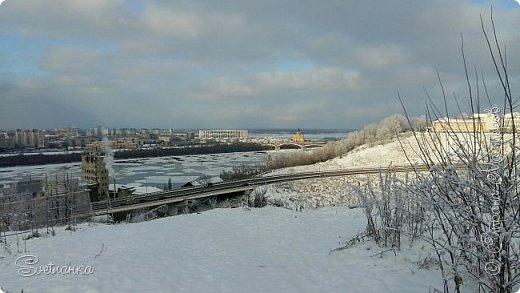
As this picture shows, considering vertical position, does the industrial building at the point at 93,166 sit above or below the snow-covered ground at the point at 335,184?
above

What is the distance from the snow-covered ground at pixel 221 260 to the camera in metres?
4.46

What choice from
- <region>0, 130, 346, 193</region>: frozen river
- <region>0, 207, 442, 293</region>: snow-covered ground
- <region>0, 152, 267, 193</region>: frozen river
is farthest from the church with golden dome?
<region>0, 207, 442, 293</region>: snow-covered ground

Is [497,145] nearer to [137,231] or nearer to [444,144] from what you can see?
[444,144]

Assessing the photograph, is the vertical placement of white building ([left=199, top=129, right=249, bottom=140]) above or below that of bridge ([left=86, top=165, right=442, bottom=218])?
above

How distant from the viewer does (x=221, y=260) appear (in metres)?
5.71

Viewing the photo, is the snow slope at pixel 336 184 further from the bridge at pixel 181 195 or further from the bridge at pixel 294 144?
the bridge at pixel 294 144

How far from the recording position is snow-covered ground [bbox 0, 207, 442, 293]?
4461 mm

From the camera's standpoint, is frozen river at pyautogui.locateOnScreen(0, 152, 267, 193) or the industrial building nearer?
the industrial building

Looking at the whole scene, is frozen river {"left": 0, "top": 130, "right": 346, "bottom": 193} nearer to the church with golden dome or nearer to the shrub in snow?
the church with golden dome

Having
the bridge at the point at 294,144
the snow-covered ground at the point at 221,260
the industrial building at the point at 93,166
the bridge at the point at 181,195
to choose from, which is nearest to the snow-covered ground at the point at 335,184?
the bridge at the point at 181,195

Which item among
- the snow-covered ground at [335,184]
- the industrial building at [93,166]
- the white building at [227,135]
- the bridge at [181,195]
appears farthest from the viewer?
the white building at [227,135]

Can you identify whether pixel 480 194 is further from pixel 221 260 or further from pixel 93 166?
pixel 93 166

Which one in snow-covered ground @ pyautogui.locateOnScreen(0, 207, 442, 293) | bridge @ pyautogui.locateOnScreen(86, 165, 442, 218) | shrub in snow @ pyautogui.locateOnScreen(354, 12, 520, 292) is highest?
shrub in snow @ pyautogui.locateOnScreen(354, 12, 520, 292)

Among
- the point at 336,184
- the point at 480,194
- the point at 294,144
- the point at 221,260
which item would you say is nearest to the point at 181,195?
the point at 336,184
